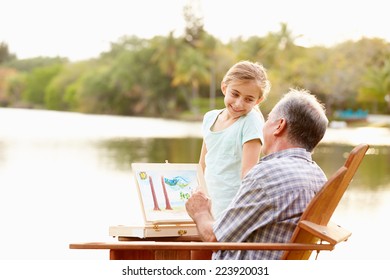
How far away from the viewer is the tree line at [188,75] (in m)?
50.0

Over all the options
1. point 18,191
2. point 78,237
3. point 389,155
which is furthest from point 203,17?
point 78,237

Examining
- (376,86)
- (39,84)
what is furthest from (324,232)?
(39,84)

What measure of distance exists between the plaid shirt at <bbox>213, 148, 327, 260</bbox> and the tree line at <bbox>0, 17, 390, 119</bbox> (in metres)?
46.2

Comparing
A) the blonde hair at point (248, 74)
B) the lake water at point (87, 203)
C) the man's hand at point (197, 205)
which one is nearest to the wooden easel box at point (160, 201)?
the man's hand at point (197, 205)

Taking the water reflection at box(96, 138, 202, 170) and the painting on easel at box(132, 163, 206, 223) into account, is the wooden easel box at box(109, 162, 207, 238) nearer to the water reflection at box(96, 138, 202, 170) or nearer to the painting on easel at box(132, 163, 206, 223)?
the painting on easel at box(132, 163, 206, 223)

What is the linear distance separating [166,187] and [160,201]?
47mm

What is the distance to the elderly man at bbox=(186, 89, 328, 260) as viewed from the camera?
2.44m

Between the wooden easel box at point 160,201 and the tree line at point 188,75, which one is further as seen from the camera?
the tree line at point 188,75

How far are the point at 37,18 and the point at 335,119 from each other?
44.7 m

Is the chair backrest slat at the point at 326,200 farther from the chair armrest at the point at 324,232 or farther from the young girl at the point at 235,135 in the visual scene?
the young girl at the point at 235,135

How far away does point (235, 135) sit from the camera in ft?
10.5

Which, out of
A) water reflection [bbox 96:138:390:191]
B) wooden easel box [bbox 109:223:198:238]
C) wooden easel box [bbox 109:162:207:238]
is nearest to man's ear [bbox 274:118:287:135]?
wooden easel box [bbox 109:162:207:238]

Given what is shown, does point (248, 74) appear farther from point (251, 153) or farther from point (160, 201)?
point (160, 201)

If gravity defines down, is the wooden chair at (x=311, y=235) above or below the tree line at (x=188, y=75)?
above
